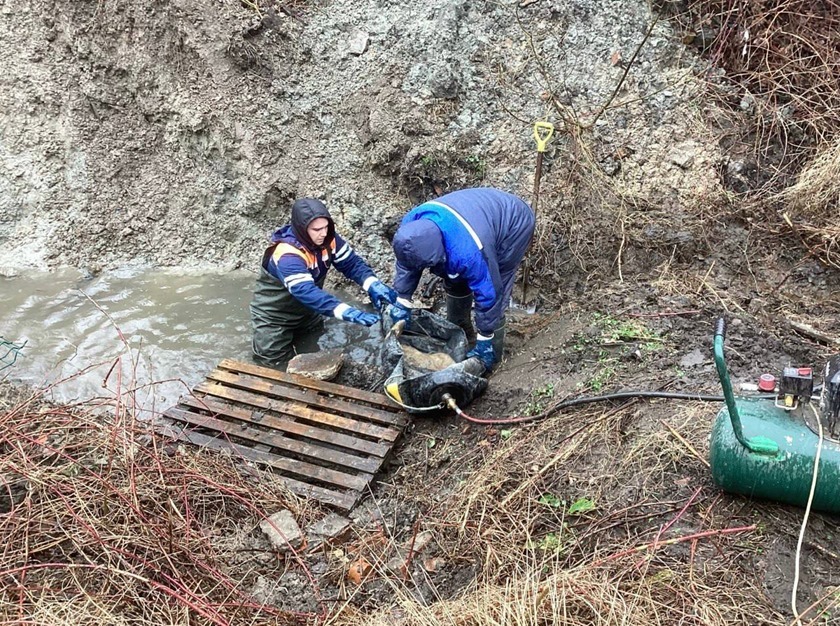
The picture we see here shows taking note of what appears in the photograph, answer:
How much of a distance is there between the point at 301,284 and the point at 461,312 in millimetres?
1197

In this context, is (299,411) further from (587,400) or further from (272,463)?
(587,400)

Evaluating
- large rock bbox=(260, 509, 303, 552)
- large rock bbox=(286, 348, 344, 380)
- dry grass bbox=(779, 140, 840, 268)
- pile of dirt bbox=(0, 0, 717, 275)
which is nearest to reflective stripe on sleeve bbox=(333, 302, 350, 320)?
large rock bbox=(286, 348, 344, 380)

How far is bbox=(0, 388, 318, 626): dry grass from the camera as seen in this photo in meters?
2.62

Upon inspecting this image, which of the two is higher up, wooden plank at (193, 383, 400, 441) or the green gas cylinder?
the green gas cylinder

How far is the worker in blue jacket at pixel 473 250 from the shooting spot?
12.4 ft

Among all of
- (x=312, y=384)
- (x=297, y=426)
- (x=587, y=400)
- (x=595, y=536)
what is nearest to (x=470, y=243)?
(x=587, y=400)

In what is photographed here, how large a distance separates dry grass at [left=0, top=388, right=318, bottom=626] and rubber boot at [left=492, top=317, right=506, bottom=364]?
1.69 metres

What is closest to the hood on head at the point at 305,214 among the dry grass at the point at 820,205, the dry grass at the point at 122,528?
the dry grass at the point at 122,528

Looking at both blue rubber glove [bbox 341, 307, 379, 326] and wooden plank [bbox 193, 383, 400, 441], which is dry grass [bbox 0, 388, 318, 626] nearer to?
wooden plank [bbox 193, 383, 400, 441]

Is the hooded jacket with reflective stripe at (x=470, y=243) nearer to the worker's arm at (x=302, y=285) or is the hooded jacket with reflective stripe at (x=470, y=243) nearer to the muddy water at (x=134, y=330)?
the worker's arm at (x=302, y=285)

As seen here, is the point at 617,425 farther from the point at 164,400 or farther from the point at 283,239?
the point at 164,400

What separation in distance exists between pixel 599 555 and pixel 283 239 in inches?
114

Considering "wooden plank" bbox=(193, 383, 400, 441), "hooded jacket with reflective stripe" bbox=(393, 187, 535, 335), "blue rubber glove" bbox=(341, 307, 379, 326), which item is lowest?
"wooden plank" bbox=(193, 383, 400, 441)

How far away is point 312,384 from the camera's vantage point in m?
4.33
